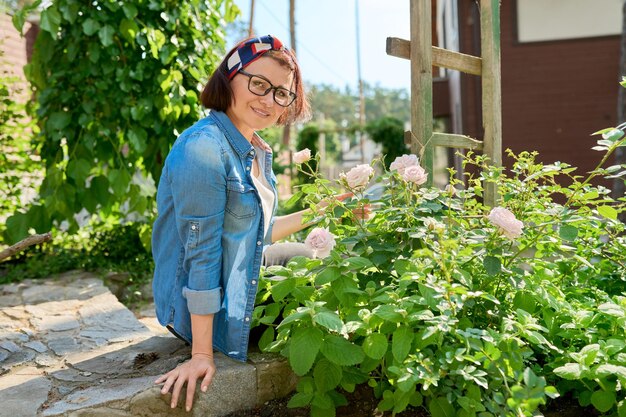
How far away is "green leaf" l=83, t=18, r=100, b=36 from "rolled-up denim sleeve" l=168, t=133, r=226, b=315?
2.56 meters

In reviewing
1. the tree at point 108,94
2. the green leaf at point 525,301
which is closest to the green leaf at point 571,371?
the green leaf at point 525,301

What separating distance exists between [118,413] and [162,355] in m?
0.47

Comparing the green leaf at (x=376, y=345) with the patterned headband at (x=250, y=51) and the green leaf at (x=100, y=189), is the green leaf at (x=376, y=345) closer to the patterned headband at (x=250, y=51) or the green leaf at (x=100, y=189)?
the patterned headband at (x=250, y=51)

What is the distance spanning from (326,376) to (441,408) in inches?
14.8

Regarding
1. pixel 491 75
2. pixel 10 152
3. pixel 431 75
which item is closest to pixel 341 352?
pixel 431 75

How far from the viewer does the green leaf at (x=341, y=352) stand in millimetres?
1951

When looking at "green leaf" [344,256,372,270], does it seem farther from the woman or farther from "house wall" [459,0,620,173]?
"house wall" [459,0,620,173]

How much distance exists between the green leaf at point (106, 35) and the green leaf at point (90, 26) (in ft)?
0.12

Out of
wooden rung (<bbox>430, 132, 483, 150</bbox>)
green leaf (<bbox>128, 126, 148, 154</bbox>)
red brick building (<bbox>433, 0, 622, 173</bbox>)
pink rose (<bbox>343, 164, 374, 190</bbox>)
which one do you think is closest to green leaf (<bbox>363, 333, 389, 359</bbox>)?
pink rose (<bbox>343, 164, 374, 190</bbox>)

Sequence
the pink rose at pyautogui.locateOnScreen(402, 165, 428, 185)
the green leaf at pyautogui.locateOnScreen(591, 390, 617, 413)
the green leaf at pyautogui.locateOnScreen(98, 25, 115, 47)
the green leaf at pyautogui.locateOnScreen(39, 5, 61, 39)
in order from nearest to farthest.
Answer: the green leaf at pyautogui.locateOnScreen(591, 390, 617, 413) < the pink rose at pyautogui.locateOnScreen(402, 165, 428, 185) < the green leaf at pyautogui.locateOnScreen(39, 5, 61, 39) < the green leaf at pyautogui.locateOnScreen(98, 25, 115, 47)

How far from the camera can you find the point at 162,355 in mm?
2498

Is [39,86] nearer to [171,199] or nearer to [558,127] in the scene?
[171,199]

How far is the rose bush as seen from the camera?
1879 millimetres

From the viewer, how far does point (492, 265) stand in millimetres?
2057
